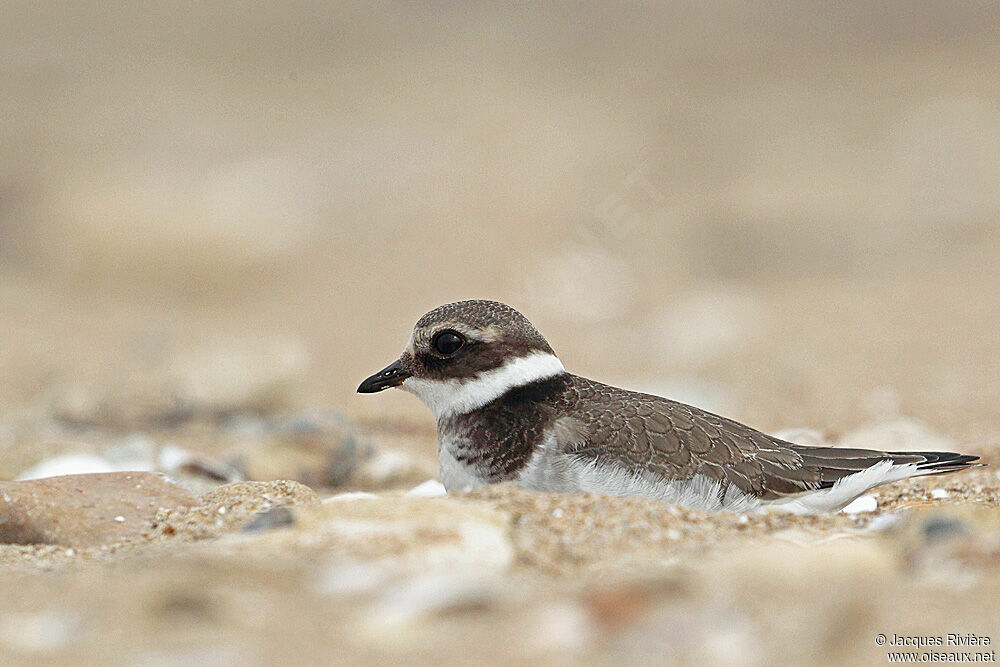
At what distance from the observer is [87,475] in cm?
446

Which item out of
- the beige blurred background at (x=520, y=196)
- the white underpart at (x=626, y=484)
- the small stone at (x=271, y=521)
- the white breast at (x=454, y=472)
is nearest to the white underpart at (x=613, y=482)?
the white underpart at (x=626, y=484)

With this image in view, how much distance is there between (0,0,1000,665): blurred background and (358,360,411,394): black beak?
0.54 meters

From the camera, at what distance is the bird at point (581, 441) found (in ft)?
13.4

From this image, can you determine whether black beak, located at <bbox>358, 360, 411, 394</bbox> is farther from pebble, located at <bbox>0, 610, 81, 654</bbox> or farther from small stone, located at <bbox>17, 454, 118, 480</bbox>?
pebble, located at <bbox>0, 610, 81, 654</bbox>

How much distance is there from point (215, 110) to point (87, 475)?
593 inches

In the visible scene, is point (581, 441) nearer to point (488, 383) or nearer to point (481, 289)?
point (488, 383)

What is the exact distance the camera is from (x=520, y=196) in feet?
49.5

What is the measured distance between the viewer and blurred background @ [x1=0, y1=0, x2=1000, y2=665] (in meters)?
2.56

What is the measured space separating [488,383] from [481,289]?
8075mm

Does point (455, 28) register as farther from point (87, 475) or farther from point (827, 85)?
point (87, 475)

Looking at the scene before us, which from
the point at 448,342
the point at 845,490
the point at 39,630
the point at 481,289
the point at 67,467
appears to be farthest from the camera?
the point at 481,289

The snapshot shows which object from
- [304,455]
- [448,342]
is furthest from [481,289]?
[448,342]

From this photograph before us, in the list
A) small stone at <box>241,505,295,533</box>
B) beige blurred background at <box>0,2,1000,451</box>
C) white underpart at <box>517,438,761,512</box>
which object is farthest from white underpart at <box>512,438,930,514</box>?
beige blurred background at <box>0,2,1000,451</box>

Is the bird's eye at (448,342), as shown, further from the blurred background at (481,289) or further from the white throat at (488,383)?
the blurred background at (481,289)
